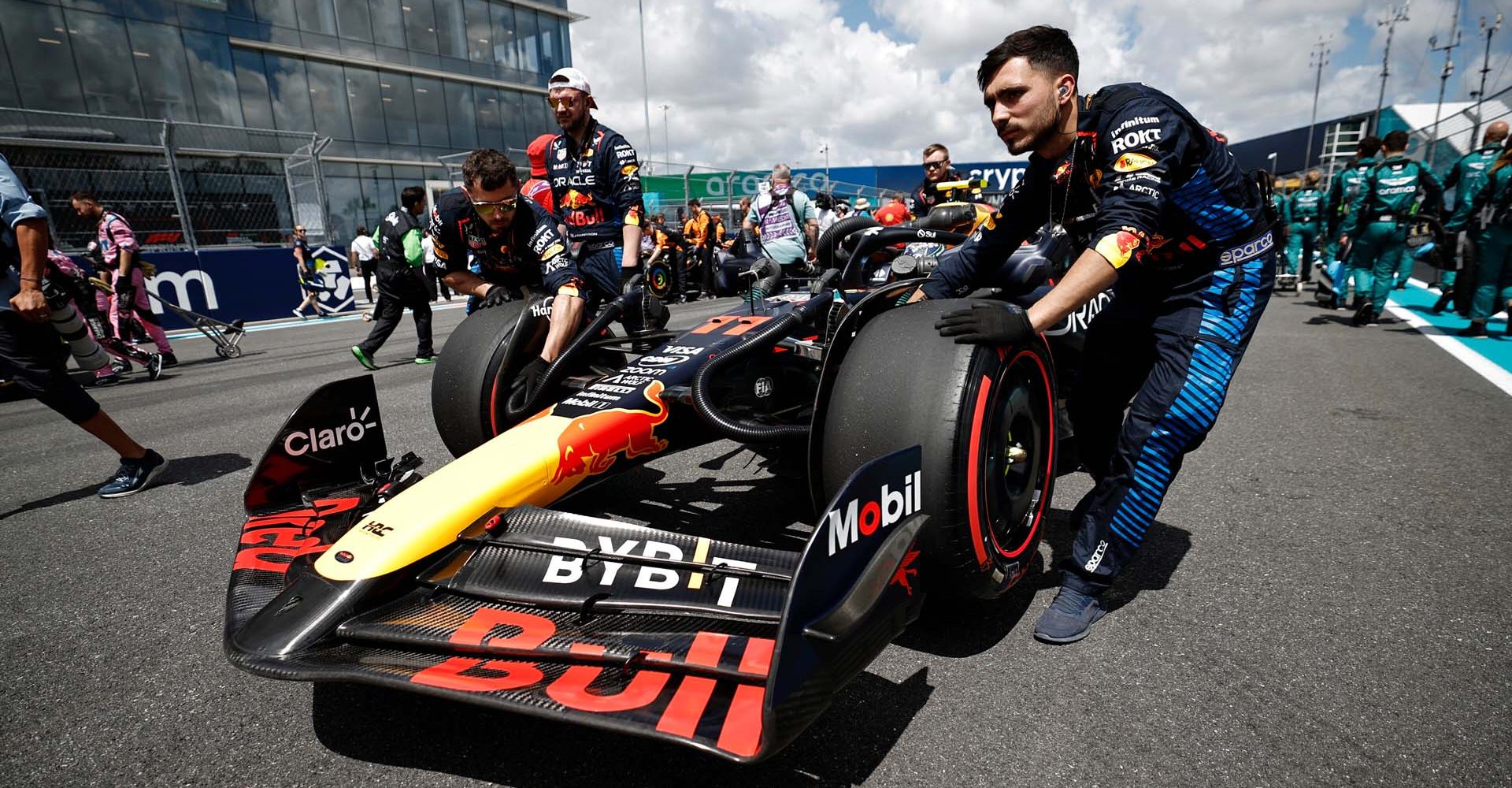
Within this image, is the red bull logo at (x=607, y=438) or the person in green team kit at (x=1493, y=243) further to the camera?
the person in green team kit at (x=1493, y=243)

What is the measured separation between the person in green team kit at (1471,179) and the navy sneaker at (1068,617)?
736cm

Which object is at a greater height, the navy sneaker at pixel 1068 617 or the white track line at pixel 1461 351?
the navy sneaker at pixel 1068 617

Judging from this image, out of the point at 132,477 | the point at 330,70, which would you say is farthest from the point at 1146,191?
the point at 330,70

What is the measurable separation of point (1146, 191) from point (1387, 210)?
7436 mm

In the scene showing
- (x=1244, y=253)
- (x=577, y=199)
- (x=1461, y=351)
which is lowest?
(x=1461, y=351)

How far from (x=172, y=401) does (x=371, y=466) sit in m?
4.76

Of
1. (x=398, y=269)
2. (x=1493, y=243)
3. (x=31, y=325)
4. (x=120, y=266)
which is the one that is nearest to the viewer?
(x=31, y=325)

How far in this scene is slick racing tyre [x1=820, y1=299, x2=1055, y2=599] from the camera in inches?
72.1

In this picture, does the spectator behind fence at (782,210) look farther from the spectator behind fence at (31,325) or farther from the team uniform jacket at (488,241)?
the spectator behind fence at (31,325)

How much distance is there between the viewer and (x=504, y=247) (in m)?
4.08

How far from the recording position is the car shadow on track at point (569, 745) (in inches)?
60.7

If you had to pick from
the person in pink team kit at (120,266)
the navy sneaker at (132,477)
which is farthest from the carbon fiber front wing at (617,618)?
the person in pink team kit at (120,266)

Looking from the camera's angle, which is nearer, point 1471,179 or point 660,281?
point 1471,179

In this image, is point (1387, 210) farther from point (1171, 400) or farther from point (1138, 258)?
point (1138, 258)
